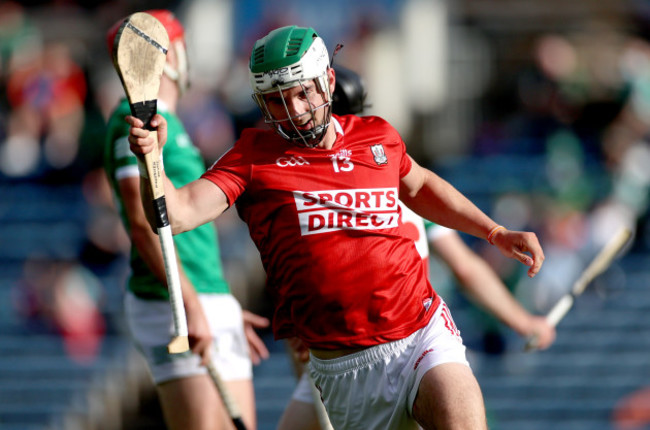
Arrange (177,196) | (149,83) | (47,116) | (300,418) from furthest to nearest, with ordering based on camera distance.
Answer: (47,116) → (300,418) → (177,196) → (149,83)

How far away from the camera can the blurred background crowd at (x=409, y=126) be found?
9.52 metres

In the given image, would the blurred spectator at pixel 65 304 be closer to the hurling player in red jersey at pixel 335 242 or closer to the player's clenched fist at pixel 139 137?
the hurling player in red jersey at pixel 335 242

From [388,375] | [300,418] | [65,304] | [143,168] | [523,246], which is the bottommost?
[65,304]

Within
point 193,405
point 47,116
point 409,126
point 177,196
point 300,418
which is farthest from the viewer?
point 409,126

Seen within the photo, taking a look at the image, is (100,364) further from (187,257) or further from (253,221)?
(253,221)

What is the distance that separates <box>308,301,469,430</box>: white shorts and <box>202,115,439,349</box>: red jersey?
0.16ft

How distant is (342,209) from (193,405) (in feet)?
4.02

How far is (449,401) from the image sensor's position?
3.35m

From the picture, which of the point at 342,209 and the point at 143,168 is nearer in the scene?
the point at 143,168

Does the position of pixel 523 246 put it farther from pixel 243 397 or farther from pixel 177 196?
pixel 243 397

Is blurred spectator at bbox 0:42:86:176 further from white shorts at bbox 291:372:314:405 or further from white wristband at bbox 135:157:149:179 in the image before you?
white wristband at bbox 135:157:149:179

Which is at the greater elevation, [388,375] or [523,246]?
[523,246]

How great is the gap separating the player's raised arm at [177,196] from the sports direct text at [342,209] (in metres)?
→ 0.30

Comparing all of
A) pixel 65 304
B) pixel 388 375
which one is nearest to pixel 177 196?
pixel 388 375
